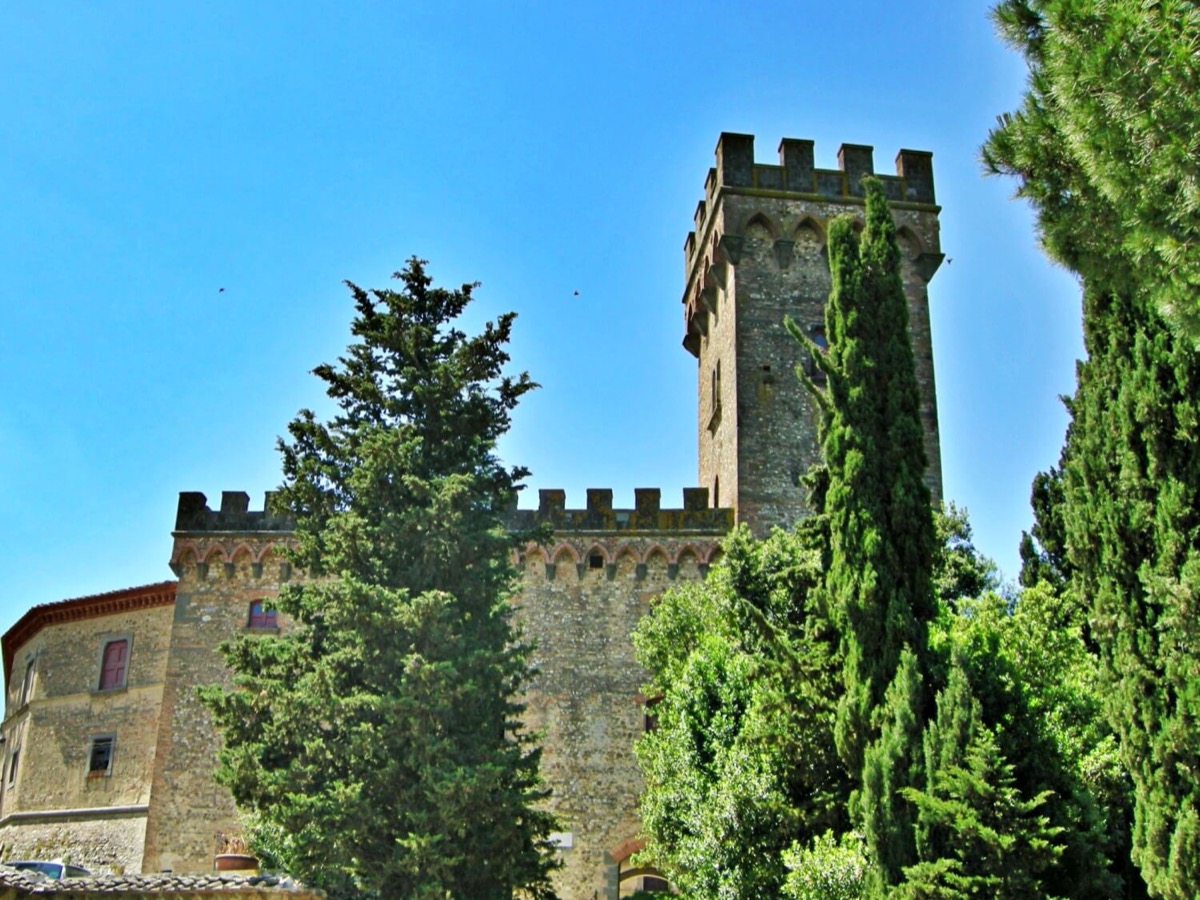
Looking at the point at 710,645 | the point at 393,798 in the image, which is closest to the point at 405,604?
the point at 393,798

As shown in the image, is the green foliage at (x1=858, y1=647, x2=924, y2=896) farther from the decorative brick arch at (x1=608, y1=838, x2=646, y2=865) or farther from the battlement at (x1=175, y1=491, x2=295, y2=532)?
the battlement at (x1=175, y1=491, x2=295, y2=532)

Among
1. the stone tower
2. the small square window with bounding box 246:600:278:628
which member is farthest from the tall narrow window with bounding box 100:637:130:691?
the stone tower

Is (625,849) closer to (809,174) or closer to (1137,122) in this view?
(809,174)

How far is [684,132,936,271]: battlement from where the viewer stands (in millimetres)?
27031

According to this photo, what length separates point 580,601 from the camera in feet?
79.9

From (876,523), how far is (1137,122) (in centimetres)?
687

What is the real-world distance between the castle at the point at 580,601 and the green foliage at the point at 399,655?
19.1ft

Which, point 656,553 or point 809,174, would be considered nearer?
point 656,553

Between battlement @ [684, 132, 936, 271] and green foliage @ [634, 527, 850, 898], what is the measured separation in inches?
421

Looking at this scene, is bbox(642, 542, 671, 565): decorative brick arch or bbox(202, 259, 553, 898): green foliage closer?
bbox(202, 259, 553, 898): green foliage

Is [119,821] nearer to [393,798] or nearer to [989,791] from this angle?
[393,798]

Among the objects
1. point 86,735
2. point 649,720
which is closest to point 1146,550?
point 649,720

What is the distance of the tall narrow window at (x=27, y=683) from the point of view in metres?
29.0

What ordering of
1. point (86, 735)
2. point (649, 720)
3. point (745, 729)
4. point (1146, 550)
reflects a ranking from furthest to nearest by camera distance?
point (86, 735)
point (649, 720)
point (745, 729)
point (1146, 550)
